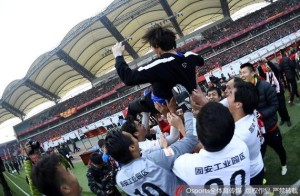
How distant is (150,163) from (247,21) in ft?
152

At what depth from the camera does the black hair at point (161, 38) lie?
2.57m

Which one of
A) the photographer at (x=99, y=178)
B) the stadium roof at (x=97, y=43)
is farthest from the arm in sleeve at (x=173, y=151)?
the stadium roof at (x=97, y=43)

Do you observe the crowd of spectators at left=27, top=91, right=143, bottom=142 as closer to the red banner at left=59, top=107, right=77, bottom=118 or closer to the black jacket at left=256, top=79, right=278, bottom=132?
the red banner at left=59, top=107, right=77, bottom=118

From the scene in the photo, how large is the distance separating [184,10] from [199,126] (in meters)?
44.3

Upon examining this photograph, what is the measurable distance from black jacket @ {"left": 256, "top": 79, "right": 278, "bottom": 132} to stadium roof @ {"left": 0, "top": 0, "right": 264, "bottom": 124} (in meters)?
31.6

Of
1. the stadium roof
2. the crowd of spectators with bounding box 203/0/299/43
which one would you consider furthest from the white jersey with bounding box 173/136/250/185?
the crowd of spectators with bounding box 203/0/299/43

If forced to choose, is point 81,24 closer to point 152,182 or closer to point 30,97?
point 30,97

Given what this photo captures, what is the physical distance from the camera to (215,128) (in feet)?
6.30

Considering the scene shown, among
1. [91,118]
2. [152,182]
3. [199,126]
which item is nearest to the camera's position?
[199,126]

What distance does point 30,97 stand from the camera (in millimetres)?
52344

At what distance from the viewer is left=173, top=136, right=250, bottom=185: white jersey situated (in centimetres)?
196

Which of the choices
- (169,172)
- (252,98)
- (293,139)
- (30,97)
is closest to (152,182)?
(169,172)

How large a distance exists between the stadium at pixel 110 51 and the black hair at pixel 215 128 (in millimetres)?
25825

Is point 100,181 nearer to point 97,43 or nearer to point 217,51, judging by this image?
point 217,51
